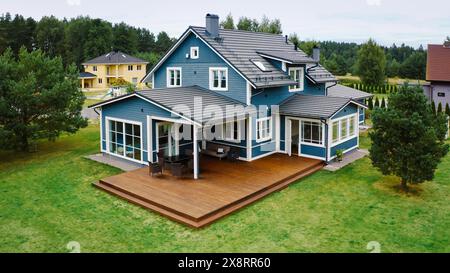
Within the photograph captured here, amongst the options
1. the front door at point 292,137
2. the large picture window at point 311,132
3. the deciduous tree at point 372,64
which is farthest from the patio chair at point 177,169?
the deciduous tree at point 372,64

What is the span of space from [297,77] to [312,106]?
3.04m

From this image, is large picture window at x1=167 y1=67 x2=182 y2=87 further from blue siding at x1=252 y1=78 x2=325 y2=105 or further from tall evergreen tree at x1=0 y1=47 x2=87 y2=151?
tall evergreen tree at x1=0 y1=47 x2=87 y2=151

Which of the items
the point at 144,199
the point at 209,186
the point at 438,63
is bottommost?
the point at 144,199

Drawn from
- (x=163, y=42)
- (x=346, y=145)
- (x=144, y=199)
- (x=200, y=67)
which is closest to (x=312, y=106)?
(x=346, y=145)

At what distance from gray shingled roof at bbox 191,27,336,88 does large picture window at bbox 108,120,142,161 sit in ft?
16.7

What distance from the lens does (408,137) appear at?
518 inches

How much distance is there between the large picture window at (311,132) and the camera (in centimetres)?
1734

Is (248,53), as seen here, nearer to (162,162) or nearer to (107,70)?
(162,162)

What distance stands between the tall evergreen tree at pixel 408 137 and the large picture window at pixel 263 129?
499 cm

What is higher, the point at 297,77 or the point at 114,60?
the point at 114,60

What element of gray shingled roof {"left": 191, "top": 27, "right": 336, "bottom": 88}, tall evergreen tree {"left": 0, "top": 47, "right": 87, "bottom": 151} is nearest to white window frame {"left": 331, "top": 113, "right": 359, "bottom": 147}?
gray shingled roof {"left": 191, "top": 27, "right": 336, "bottom": 88}

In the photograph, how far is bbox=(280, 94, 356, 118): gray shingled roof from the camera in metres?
17.0

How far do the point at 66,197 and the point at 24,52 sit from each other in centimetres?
955
